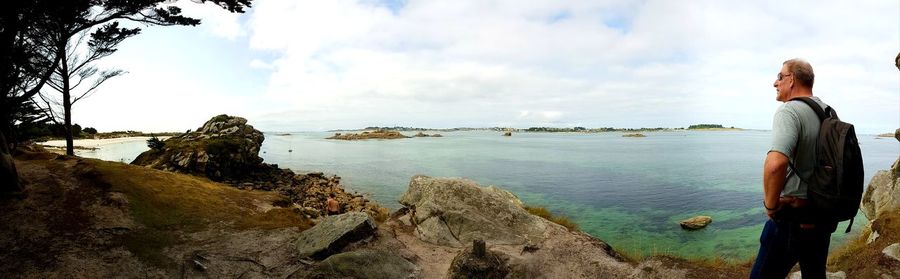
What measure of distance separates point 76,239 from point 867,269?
1710 cm

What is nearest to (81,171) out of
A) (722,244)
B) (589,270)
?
(589,270)

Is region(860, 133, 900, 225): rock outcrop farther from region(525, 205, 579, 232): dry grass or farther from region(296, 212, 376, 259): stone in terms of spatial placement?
region(296, 212, 376, 259): stone

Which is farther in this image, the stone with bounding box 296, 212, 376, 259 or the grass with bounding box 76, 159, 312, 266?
the grass with bounding box 76, 159, 312, 266

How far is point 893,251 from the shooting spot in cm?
816

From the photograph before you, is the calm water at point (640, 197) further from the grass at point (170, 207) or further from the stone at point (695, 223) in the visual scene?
the grass at point (170, 207)

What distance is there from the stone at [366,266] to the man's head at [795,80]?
283 inches

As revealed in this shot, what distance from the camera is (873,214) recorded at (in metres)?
12.3

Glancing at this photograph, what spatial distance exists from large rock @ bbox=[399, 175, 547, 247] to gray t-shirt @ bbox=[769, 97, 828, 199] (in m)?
7.71

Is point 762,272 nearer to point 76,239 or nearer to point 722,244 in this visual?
point 76,239

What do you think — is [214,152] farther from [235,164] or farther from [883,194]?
[883,194]

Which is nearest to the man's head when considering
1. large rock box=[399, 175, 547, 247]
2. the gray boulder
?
large rock box=[399, 175, 547, 247]

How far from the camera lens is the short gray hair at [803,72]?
12.7 ft

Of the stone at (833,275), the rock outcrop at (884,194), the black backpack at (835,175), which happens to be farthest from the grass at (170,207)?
the rock outcrop at (884,194)

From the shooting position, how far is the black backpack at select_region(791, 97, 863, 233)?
11.5 ft
